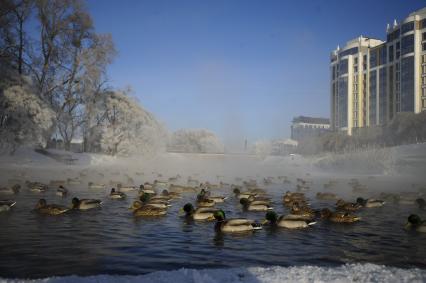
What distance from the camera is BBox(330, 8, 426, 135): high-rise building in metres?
68.3

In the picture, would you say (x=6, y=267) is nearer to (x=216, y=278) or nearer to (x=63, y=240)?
(x=63, y=240)

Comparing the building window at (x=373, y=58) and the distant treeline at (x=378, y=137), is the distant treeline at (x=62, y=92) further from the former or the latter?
the building window at (x=373, y=58)

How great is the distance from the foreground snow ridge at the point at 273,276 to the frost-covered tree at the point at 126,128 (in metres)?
42.6

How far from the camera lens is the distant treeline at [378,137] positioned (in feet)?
202

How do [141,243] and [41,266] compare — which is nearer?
[41,266]

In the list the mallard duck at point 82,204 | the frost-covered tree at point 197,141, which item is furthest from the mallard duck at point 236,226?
the frost-covered tree at point 197,141

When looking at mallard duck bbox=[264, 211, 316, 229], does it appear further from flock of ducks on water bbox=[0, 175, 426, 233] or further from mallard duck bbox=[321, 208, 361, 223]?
mallard duck bbox=[321, 208, 361, 223]

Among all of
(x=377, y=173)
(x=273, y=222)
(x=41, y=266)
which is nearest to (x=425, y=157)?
(x=377, y=173)

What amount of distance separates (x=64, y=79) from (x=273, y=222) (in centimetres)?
3598

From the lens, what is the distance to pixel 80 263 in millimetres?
7469

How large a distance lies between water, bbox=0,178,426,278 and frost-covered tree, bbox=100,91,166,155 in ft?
116

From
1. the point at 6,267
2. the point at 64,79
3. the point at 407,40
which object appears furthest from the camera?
the point at 407,40

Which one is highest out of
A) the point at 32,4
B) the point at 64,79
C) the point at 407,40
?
the point at 407,40

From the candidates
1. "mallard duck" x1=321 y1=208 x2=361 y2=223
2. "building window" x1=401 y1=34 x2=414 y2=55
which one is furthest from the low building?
"mallard duck" x1=321 y1=208 x2=361 y2=223
